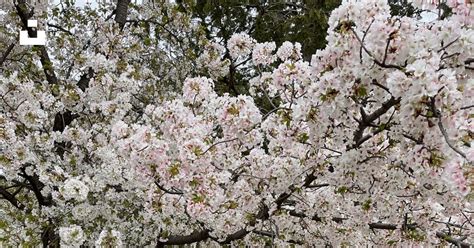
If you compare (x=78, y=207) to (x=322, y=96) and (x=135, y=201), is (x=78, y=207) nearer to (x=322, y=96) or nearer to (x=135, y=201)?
(x=135, y=201)

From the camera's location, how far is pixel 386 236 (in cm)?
480

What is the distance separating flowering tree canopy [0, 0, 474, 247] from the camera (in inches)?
99.7

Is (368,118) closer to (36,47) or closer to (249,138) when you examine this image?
(249,138)

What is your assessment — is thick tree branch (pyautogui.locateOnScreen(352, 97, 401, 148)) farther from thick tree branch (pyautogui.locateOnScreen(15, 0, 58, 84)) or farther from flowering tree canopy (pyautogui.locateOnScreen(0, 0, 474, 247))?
thick tree branch (pyautogui.locateOnScreen(15, 0, 58, 84))

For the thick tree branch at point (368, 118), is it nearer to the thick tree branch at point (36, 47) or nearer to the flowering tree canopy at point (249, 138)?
the flowering tree canopy at point (249, 138)

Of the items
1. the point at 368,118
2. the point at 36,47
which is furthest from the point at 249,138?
the point at 36,47

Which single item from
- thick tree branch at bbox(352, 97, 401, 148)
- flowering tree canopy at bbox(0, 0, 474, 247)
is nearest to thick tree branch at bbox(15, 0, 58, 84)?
flowering tree canopy at bbox(0, 0, 474, 247)

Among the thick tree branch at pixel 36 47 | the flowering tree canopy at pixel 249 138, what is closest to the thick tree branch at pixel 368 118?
the flowering tree canopy at pixel 249 138

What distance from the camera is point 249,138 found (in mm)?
3818

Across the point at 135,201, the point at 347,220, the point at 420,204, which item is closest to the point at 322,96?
the point at 420,204

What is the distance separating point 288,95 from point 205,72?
3203mm

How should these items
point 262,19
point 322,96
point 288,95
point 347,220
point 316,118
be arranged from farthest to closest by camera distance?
1. point 262,19
2. point 347,220
3. point 288,95
4. point 316,118
5. point 322,96

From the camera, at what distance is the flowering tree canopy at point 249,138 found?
2.53 meters

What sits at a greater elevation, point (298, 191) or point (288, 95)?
point (288, 95)
